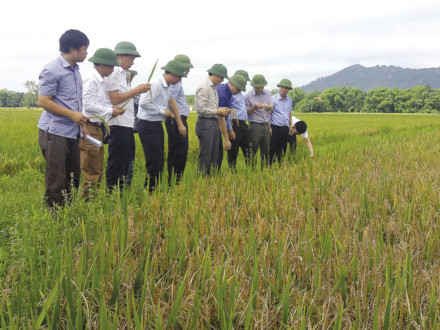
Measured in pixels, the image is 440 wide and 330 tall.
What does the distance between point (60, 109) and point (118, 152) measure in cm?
95

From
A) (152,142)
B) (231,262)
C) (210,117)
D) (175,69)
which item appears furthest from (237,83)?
(231,262)

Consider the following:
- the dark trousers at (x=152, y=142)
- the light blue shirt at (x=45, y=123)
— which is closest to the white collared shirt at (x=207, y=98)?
the dark trousers at (x=152, y=142)

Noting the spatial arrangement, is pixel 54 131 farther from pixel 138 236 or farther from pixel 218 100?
pixel 218 100

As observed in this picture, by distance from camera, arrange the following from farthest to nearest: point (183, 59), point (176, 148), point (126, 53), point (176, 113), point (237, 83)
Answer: point (237, 83), point (176, 148), point (183, 59), point (176, 113), point (126, 53)

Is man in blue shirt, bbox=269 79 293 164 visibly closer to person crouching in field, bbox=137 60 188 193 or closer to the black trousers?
person crouching in field, bbox=137 60 188 193

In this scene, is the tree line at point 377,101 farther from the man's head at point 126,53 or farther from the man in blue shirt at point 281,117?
the man's head at point 126,53

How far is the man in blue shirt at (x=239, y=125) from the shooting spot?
17.6 ft

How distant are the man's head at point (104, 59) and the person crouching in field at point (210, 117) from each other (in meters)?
1.30

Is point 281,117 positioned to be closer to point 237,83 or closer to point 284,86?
point 284,86

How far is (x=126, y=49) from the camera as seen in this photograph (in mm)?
3939

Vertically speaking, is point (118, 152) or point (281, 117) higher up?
point (281, 117)

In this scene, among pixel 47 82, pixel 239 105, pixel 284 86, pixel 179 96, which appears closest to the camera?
pixel 47 82

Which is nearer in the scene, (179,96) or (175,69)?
(175,69)

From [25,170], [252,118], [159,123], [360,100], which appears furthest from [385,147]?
Result: [360,100]
